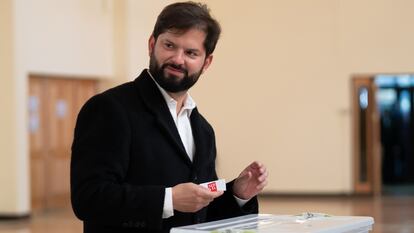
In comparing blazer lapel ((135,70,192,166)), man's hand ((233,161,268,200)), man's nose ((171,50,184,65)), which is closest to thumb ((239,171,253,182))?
man's hand ((233,161,268,200))

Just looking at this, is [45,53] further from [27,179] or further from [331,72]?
[331,72]

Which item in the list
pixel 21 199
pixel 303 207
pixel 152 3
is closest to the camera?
pixel 21 199

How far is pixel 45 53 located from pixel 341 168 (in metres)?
7.06

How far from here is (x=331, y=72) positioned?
16.2 meters

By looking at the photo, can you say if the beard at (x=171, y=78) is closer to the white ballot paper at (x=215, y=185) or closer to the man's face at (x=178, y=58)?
the man's face at (x=178, y=58)

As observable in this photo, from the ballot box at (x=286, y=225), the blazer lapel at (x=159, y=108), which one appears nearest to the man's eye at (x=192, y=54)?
the blazer lapel at (x=159, y=108)

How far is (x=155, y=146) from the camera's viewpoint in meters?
2.31

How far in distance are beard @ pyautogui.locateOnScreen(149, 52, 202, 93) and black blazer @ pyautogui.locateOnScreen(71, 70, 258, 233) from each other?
0.05m

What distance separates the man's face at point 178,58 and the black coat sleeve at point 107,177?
0.64 ft

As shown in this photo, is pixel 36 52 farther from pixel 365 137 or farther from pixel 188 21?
pixel 188 21

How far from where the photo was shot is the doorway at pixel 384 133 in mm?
16406

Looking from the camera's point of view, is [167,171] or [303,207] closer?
[167,171]

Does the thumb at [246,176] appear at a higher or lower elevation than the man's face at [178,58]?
lower

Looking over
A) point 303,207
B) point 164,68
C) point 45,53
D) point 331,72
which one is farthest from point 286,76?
point 164,68
